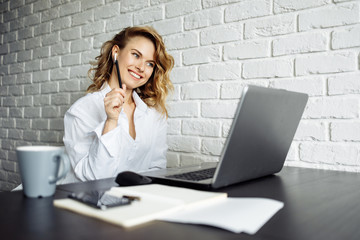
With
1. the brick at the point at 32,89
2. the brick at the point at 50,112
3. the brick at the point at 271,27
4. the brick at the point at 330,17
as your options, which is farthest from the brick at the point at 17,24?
the brick at the point at 330,17

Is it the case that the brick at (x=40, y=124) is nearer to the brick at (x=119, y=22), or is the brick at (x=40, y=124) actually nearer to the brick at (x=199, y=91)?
the brick at (x=119, y=22)

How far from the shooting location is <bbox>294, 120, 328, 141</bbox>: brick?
1260 millimetres

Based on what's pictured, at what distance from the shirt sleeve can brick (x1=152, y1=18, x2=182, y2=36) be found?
666mm

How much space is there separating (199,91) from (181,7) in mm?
442

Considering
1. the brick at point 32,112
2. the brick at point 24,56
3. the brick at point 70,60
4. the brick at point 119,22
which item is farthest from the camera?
the brick at point 24,56

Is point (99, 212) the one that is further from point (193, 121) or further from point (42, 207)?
point (193, 121)

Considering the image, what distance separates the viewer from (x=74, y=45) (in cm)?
213

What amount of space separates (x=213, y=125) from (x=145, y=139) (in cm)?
34

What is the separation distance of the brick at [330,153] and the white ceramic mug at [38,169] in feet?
3.23

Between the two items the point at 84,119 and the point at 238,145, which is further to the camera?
the point at 84,119

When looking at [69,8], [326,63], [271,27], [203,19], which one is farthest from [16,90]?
[326,63]

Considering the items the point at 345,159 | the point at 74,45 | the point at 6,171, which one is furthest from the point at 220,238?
the point at 6,171

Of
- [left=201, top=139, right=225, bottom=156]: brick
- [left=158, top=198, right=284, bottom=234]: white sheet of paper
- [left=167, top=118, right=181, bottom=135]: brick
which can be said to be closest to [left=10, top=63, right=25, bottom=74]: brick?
[left=167, top=118, right=181, bottom=135]: brick

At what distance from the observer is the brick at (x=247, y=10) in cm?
139
